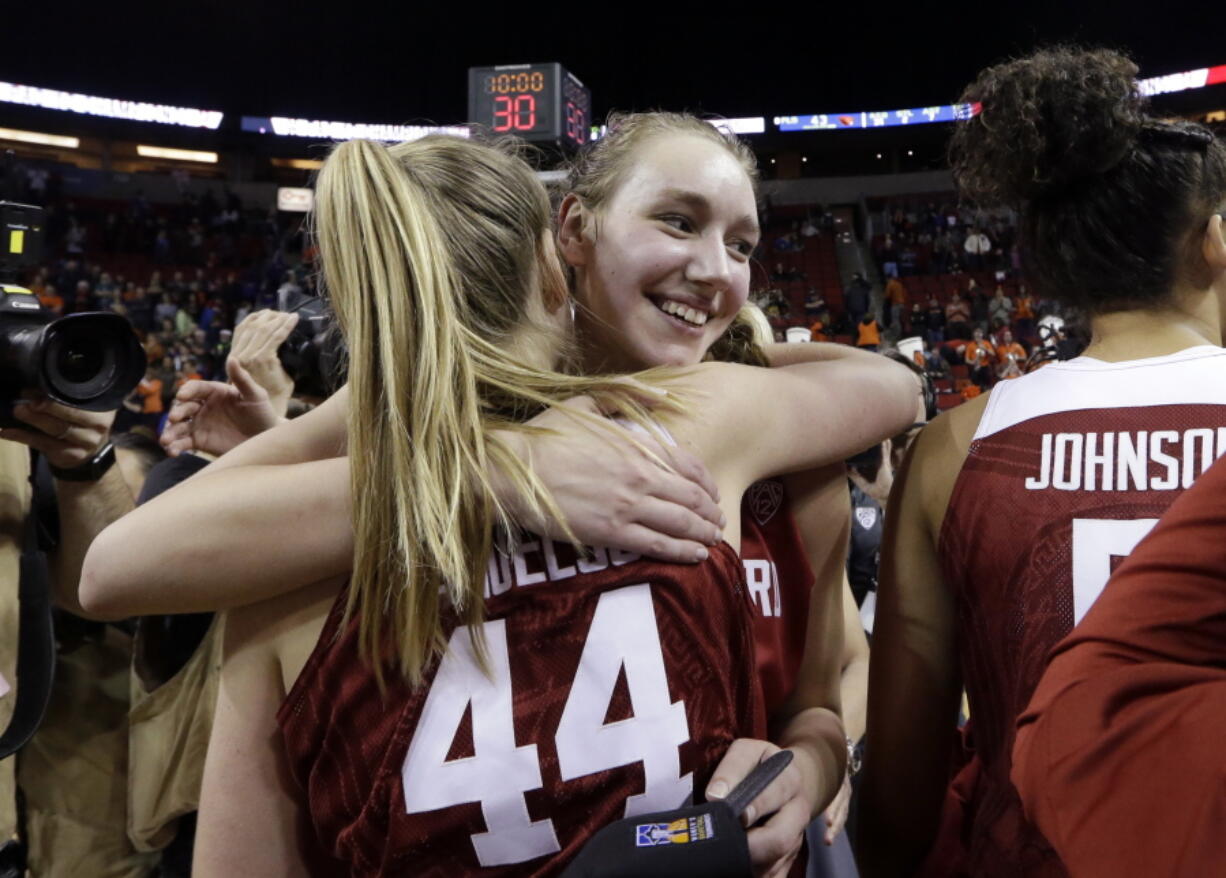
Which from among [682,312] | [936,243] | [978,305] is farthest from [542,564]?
[936,243]

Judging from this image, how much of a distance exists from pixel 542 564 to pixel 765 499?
1.39ft

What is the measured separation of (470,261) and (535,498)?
11.7 inches

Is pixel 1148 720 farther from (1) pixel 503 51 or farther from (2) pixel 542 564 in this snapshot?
(1) pixel 503 51

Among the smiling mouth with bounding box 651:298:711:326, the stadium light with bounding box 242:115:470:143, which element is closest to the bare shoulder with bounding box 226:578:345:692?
the smiling mouth with bounding box 651:298:711:326

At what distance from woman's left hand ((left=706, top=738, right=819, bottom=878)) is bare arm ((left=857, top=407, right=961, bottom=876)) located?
0.34 m

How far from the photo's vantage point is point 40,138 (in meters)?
21.0

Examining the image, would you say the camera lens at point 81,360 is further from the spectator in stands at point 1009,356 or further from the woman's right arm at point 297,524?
the spectator in stands at point 1009,356

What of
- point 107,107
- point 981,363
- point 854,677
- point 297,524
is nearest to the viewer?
point 297,524

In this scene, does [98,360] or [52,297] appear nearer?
[98,360]

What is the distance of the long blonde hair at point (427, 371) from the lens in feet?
2.95

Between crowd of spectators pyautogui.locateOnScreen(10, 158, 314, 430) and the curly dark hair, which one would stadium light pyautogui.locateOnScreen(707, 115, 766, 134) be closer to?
crowd of spectators pyautogui.locateOnScreen(10, 158, 314, 430)

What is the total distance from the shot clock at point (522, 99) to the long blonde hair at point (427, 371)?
6455 millimetres

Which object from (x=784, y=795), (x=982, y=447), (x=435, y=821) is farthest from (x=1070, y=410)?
(x=435, y=821)

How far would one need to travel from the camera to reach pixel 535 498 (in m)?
0.90
